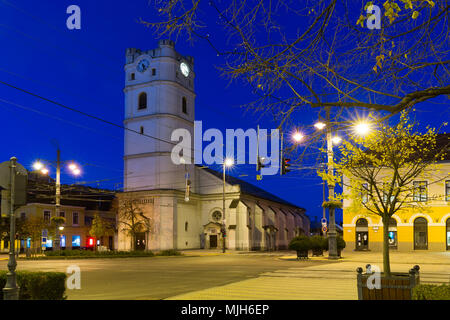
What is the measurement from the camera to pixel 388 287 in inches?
375

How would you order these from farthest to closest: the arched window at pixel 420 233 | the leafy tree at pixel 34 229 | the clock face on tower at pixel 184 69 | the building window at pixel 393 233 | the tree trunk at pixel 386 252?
1. the clock face on tower at pixel 184 69
2. the leafy tree at pixel 34 229
3. the building window at pixel 393 233
4. the arched window at pixel 420 233
5. the tree trunk at pixel 386 252

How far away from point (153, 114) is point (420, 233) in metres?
34.5

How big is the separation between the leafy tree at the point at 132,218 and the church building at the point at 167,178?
19 cm

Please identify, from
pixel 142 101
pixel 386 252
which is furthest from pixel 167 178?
pixel 386 252

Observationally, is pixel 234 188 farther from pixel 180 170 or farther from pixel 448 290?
pixel 448 290

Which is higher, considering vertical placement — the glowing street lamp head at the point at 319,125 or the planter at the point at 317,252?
the glowing street lamp head at the point at 319,125

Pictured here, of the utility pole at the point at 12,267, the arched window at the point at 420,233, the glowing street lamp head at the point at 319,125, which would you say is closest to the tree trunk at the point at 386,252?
the glowing street lamp head at the point at 319,125

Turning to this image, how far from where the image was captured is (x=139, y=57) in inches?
2438

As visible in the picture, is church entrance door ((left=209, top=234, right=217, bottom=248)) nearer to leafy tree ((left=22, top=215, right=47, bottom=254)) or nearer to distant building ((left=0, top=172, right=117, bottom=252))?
distant building ((left=0, top=172, right=117, bottom=252))

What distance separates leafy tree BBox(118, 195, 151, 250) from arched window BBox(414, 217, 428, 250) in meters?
30.8

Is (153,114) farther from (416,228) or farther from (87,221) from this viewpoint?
(416,228)

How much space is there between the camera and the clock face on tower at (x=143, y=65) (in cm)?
6122

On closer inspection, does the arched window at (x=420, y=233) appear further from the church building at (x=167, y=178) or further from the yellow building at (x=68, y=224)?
the yellow building at (x=68, y=224)
